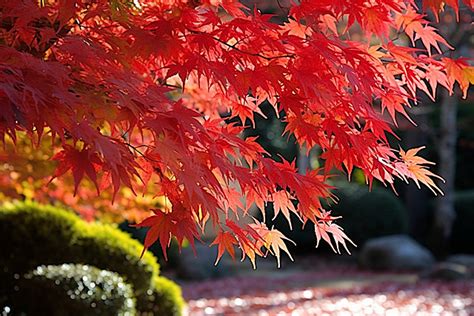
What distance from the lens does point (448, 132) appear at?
1391 centimetres

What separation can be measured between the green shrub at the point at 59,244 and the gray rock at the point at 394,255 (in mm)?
8673

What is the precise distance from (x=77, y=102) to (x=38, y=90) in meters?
0.11

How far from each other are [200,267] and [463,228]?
5.18 meters

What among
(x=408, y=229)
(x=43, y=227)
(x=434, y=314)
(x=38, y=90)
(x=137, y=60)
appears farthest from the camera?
(x=408, y=229)

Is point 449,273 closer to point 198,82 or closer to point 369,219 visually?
point 369,219

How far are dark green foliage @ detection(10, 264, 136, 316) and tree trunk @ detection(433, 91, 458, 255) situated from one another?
9.73 meters

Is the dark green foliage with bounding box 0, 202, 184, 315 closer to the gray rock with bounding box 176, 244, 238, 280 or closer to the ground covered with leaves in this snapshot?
the ground covered with leaves

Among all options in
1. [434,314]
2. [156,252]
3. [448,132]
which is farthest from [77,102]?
[448,132]

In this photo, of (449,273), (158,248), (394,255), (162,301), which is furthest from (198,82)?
(394,255)

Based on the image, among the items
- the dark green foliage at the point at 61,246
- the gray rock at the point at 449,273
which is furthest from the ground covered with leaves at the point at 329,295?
the dark green foliage at the point at 61,246

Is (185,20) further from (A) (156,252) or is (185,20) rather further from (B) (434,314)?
(A) (156,252)

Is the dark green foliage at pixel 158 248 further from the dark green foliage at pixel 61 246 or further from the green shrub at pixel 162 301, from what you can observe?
the dark green foliage at pixel 61 246

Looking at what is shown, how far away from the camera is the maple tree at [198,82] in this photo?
2.37 meters

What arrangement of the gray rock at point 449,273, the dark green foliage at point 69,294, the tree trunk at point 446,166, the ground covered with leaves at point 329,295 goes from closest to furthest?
the dark green foliage at point 69,294, the ground covered with leaves at point 329,295, the gray rock at point 449,273, the tree trunk at point 446,166
